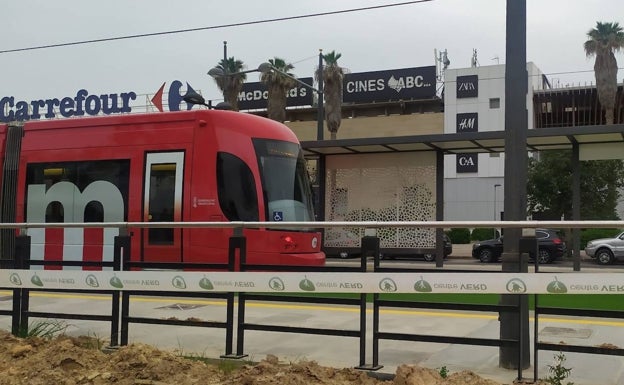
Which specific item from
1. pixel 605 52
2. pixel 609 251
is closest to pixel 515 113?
pixel 609 251

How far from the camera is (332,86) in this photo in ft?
152

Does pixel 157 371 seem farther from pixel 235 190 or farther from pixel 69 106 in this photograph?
pixel 69 106

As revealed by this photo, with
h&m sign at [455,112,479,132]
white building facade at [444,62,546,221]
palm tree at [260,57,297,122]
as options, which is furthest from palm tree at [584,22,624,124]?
palm tree at [260,57,297,122]

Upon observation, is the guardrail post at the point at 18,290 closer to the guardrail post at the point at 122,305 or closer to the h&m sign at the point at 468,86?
the guardrail post at the point at 122,305

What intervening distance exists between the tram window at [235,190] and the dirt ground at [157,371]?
5493 mm

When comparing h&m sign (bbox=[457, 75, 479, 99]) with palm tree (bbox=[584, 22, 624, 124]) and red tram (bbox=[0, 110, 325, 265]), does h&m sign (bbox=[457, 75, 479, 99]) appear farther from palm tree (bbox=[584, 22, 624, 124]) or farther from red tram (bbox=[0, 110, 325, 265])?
red tram (bbox=[0, 110, 325, 265])

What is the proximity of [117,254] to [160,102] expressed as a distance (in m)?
19.5

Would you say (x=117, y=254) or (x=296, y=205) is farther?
(x=296, y=205)

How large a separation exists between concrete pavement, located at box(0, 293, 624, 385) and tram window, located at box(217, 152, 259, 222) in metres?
2.43

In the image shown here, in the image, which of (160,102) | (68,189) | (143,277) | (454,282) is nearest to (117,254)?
(143,277)

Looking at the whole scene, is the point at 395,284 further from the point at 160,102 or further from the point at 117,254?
the point at 160,102

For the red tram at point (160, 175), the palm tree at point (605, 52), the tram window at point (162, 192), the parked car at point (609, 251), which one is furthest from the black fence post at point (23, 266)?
the palm tree at point (605, 52)

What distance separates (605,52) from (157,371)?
47.0 meters

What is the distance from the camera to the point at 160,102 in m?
25.3
